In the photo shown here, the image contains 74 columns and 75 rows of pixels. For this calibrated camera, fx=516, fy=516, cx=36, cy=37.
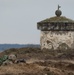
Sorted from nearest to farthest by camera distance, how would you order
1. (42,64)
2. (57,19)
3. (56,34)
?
(42,64), (56,34), (57,19)

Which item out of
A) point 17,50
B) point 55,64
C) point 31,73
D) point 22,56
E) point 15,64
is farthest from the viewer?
point 17,50

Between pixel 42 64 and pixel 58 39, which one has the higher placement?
pixel 58 39

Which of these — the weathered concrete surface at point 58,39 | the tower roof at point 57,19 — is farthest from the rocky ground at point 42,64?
the tower roof at point 57,19

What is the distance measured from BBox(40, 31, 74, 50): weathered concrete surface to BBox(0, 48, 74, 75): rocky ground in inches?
11.7

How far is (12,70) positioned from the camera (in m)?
18.3

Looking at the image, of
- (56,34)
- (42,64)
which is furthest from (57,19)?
(42,64)

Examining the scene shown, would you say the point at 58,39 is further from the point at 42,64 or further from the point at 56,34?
the point at 42,64

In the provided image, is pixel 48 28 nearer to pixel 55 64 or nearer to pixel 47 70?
pixel 55 64

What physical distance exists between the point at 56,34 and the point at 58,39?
10.7 inches

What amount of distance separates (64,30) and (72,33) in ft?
1.35

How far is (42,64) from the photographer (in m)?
20.9

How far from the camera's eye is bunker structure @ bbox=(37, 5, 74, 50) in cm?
2483

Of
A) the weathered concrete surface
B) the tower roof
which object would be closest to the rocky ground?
the weathered concrete surface

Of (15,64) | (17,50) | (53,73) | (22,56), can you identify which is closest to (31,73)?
(53,73)
